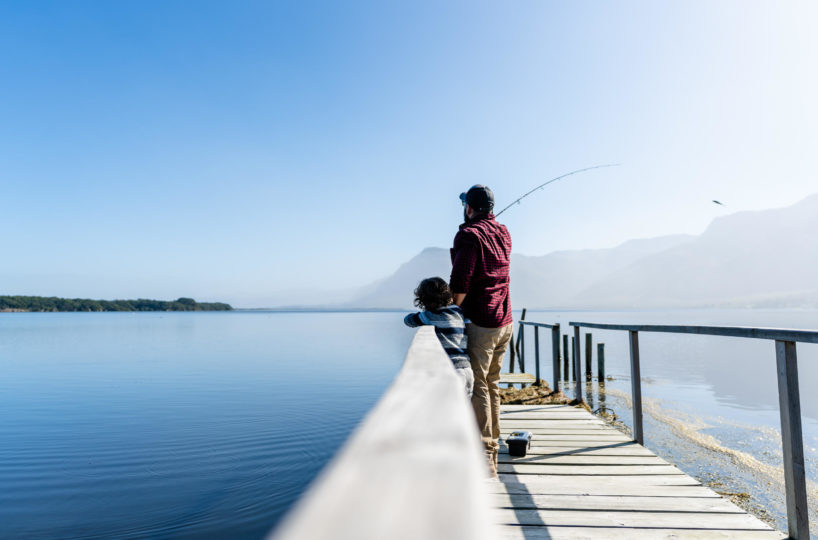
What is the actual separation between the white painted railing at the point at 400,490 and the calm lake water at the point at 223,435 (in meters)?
A: 5.36

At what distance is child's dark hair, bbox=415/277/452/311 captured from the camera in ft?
9.73

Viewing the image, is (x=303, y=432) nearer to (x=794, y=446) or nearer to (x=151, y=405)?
(x=151, y=405)

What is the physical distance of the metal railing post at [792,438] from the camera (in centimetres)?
249

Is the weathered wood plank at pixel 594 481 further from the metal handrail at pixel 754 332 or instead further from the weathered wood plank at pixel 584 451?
the metal handrail at pixel 754 332

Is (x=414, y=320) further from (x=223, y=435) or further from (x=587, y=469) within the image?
(x=223, y=435)

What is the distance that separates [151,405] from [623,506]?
11.6 meters

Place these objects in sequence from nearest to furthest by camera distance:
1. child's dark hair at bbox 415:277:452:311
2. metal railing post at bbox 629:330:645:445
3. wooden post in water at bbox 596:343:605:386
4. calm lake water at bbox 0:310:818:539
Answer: child's dark hair at bbox 415:277:452:311 < metal railing post at bbox 629:330:645:445 < calm lake water at bbox 0:310:818:539 < wooden post in water at bbox 596:343:605:386

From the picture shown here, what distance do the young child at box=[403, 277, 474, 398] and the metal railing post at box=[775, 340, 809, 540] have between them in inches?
64.6

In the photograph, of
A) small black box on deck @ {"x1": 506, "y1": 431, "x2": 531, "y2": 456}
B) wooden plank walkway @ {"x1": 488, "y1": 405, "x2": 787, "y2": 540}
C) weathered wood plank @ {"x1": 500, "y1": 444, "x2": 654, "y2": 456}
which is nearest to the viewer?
wooden plank walkway @ {"x1": 488, "y1": 405, "x2": 787, "y2": 540}

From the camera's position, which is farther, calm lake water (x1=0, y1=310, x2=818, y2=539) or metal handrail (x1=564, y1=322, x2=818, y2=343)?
calm lake water (x1=0, y1=310, x2=818, y2=539)

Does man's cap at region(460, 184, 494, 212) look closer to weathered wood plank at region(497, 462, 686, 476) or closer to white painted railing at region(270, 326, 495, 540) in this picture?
weathered wood plank at region(497, 462, 686, 476)

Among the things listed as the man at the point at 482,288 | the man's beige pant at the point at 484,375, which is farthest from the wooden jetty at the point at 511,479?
the man at the point at 482,288

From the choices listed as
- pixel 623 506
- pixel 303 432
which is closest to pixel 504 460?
pixel 623 506

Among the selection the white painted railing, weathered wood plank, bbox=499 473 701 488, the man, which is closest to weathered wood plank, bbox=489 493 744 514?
weathered wood plank, bbox=499 473 701 488
